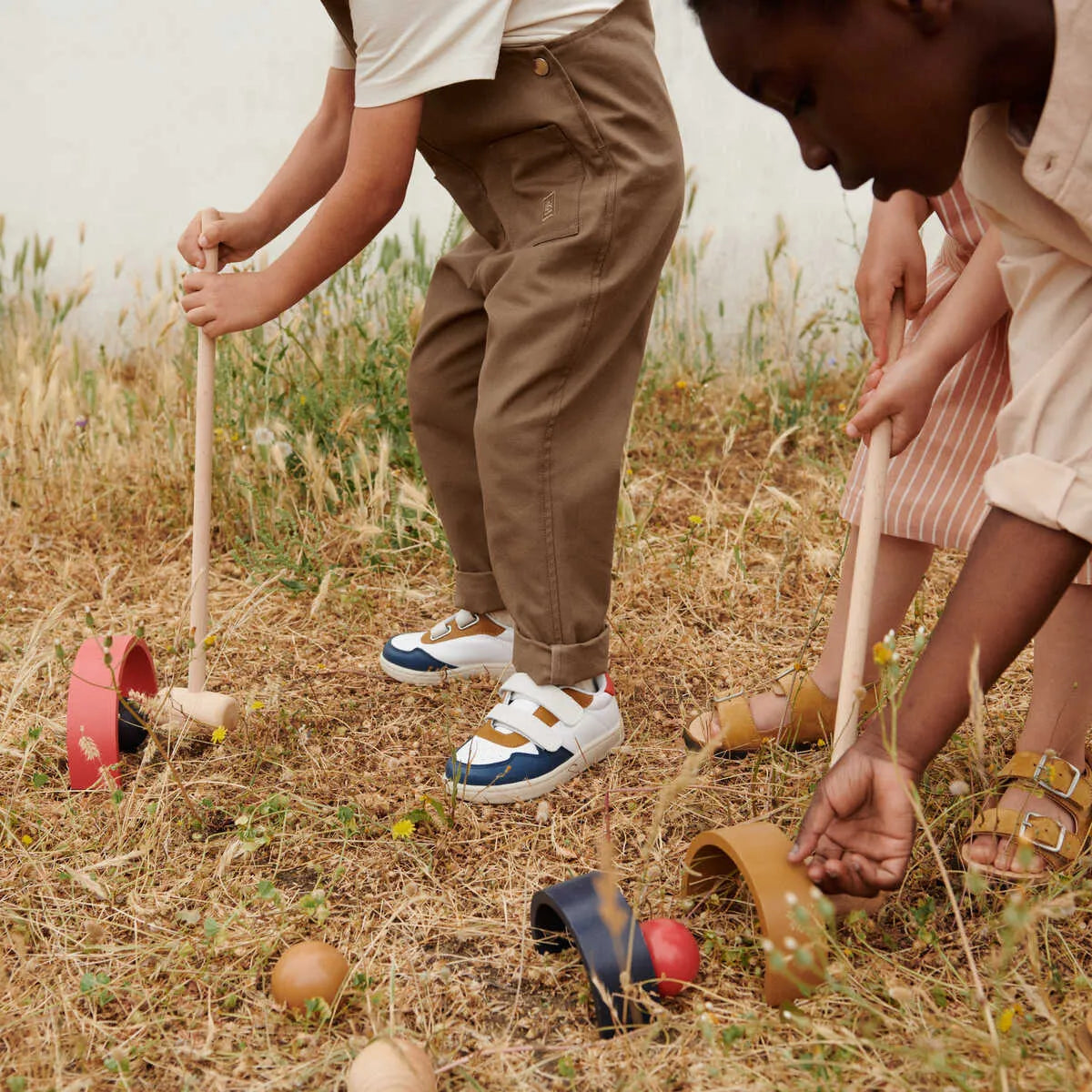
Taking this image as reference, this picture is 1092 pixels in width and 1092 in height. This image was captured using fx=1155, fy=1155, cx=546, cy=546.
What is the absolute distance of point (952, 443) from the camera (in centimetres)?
162

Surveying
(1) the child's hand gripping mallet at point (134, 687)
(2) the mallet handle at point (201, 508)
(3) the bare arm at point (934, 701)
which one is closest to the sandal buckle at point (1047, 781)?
(3) the bare arm at point (934, 701)

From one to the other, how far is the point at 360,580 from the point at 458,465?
2.05 feet

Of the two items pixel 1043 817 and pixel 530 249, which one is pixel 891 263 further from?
pixel 1043 817

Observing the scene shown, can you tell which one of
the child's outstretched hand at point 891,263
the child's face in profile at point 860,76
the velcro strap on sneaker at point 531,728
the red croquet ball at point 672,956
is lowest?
the velcro strap on sneaker at point 531,728

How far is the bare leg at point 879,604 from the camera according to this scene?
1687 mm

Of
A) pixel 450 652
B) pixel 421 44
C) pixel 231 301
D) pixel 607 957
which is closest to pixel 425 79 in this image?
pixel 421 44

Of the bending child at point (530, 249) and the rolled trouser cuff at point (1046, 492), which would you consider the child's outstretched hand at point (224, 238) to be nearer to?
the bending child at point (530, 249)

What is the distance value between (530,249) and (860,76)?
2.37ft

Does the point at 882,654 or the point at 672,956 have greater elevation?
the point at 882,654

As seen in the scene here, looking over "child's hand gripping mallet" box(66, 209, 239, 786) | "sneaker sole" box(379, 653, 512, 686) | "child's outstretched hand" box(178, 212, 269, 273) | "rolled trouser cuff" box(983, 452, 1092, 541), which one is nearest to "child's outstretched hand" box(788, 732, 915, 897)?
"rolled trouser cuff" box(983, 452, 1092, 541)

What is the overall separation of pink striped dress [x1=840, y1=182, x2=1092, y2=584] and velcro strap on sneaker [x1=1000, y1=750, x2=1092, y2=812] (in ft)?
0.98

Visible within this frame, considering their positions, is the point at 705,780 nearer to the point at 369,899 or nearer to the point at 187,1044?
the point at 369,899

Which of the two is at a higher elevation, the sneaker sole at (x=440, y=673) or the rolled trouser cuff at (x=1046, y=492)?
the rolled trouser cuff at (x=1046, y=492)

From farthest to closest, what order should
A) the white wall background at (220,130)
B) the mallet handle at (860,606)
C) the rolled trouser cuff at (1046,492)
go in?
the white wall background at (220,130) → the mallet handle at (860,606) → the rolled trouser cuff at (1046,492)
